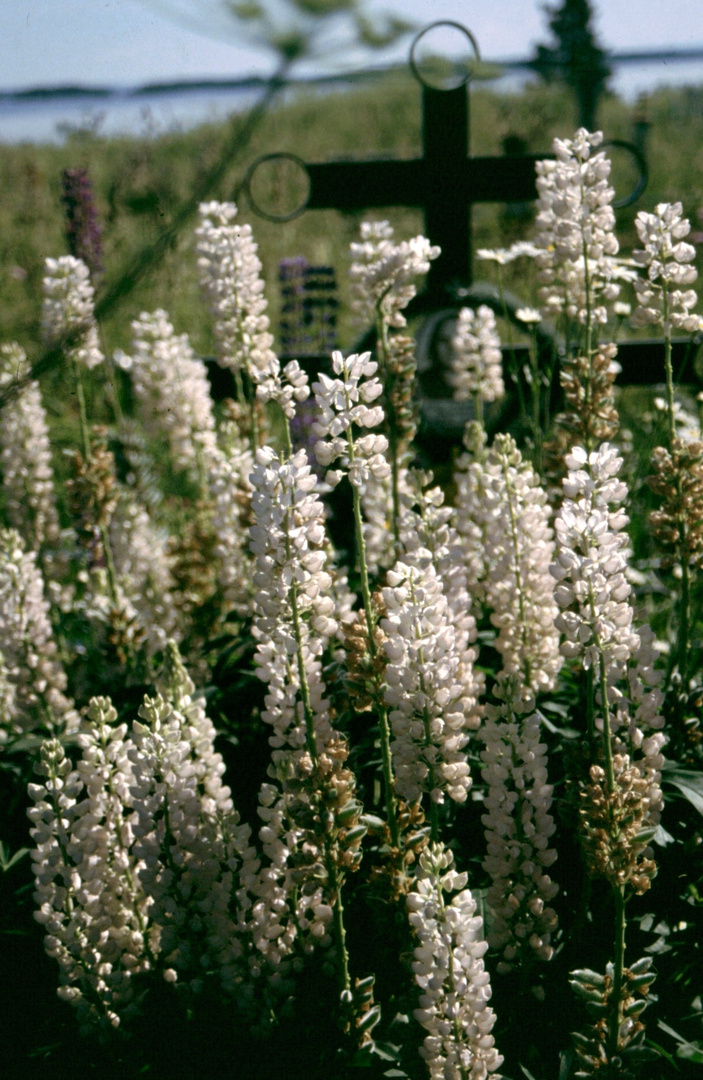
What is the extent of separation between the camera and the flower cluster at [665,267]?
1787mm

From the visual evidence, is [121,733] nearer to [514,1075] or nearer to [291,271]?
[514,1075]

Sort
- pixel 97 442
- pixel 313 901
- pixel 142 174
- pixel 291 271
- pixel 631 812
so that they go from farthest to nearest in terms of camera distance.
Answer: pixel 291 271 < pixel 97 442 < pixel 142 174 < pixel 313 901 < pixel 631 812

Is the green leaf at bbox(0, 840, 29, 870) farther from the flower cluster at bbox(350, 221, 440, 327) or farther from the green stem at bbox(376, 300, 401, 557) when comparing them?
the flower cluster at bbox(350, 221, 440, 327)

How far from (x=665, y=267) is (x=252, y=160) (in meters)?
1.76

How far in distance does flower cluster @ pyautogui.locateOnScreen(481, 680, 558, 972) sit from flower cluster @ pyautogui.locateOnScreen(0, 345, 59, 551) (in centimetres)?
156

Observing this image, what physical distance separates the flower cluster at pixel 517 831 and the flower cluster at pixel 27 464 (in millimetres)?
1556

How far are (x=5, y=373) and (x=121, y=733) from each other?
1.34 metres

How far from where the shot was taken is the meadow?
54.7 inches

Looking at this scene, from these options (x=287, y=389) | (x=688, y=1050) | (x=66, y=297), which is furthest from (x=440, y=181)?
(x=688, y=1050)

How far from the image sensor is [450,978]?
130cm

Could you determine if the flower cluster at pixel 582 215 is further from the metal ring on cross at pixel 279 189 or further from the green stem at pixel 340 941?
the green stem at pixel 340 941

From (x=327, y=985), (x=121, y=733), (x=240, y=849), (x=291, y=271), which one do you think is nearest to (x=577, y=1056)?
(x=327, y=985)

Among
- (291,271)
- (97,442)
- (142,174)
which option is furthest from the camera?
(291,271)

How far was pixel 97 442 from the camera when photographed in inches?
103
